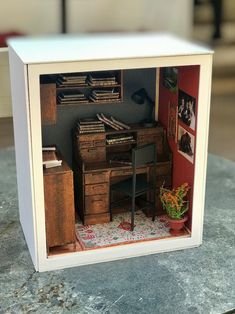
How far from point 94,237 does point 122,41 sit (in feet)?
7.24

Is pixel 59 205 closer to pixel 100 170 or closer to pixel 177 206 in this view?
pixel 100 170

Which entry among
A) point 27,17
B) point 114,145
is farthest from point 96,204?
point 27,17

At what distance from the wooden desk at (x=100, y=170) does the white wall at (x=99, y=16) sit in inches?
75.0

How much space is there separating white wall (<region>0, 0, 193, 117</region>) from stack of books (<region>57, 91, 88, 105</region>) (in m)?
1.86

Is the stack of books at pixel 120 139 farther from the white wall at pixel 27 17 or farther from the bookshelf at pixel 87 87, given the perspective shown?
the white wall at pixel 27 17

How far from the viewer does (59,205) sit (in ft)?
16.6

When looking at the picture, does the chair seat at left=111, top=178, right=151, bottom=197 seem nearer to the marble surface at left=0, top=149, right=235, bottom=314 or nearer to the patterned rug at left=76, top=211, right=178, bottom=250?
the patterned rug at left=76, top=211, right=178, bottom=250

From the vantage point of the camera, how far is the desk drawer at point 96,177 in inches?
221

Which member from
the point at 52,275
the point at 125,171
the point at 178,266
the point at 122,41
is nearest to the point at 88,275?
the point at 52,275

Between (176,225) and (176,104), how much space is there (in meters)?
1.32

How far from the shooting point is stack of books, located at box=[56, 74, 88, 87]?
215 inches

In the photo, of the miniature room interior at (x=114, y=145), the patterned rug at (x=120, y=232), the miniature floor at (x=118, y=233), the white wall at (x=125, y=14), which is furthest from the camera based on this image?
the white wall at (x=125, y=14)

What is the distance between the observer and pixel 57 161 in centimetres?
509

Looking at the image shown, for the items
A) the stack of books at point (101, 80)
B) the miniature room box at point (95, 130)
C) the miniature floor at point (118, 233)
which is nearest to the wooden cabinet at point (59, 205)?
the miniature room box at point (95, 130)
